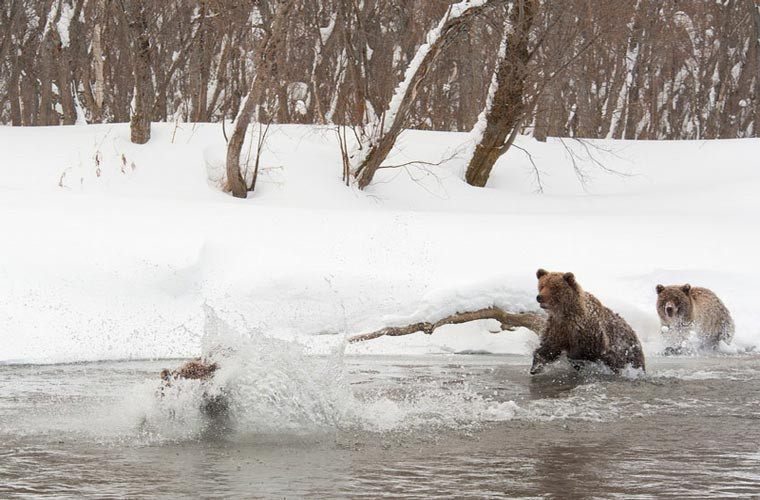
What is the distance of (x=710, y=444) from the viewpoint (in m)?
5.93

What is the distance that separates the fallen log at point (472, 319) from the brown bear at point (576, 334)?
3.80 feet

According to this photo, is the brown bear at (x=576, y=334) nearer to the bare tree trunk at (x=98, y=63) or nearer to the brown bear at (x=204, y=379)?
the brown bear at (x=204, y=379)

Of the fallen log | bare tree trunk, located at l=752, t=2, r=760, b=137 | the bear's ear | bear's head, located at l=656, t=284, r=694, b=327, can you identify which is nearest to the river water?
the bear's ear

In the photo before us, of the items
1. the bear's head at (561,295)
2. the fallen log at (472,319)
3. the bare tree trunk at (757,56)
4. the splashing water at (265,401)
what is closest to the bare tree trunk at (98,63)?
the fallen log at (472,319)

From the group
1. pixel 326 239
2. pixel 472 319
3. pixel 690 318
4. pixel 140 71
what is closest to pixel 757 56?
pixel 140 71

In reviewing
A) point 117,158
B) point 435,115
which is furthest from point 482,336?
point 435,115

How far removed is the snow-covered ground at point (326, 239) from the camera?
37.0 ft

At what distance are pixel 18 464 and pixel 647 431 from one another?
3.99 meters

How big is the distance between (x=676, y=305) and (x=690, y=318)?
0.82 feet

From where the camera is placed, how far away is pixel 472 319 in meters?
11.0

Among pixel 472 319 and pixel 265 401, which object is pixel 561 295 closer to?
pixel 472 319

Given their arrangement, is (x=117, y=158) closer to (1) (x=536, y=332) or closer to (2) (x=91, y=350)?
(2) (x=91, y=350)

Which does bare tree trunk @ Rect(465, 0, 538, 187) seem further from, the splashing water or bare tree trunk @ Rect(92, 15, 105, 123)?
the splashing water

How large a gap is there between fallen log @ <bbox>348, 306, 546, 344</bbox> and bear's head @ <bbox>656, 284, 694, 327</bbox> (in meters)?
2.02
